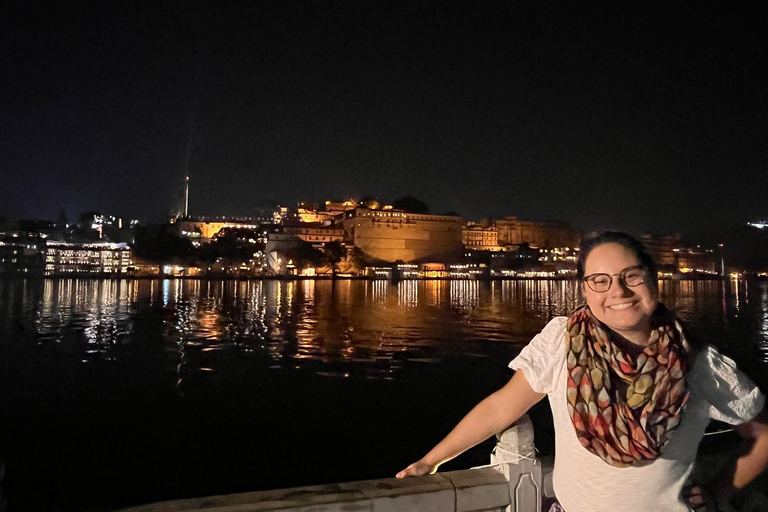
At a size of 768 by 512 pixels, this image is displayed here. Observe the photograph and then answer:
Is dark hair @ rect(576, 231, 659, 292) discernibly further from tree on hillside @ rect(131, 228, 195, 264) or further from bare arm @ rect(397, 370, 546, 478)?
tree on hillside @ rect(131, 228, 195, 264)

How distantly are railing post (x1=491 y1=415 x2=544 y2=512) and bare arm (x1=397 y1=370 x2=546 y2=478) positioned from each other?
0.13 metres

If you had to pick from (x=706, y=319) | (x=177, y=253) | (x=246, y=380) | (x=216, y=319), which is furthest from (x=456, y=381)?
(x=177, y=253)

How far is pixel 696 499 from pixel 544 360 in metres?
0.60

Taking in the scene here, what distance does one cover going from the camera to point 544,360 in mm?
1651

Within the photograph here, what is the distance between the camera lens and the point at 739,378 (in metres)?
1.53

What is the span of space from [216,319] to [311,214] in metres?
96.8

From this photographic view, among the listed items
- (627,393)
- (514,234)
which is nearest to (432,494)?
(627,393)

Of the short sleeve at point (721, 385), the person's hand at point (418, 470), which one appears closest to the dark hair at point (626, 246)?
the short sleeve at point (721, 385)

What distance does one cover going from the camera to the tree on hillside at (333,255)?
83.9 meters

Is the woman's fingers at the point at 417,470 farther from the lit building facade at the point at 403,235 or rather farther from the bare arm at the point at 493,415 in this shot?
the lit building facade at the point at 403,235

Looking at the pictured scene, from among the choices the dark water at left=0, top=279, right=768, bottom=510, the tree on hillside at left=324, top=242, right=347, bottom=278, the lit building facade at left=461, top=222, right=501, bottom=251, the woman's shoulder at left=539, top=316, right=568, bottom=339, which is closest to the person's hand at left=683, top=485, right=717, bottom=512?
the woman's shoulder at left=539, top=316, right=568, bottom=339

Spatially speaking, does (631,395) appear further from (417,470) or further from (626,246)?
(417,470)

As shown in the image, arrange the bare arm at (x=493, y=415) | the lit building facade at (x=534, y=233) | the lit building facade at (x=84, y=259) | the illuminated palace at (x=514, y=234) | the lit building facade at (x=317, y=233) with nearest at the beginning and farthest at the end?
1. the bare arm at (x=493, y=415)
2. the lit building facade at (x=84, y=259)
3. the lit building facade at (x=317, y=233)
4. the illuminated palace at (x=514, y=234)
5. the lit building facade at (x=534, y=233)

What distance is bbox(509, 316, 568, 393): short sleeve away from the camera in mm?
1632
